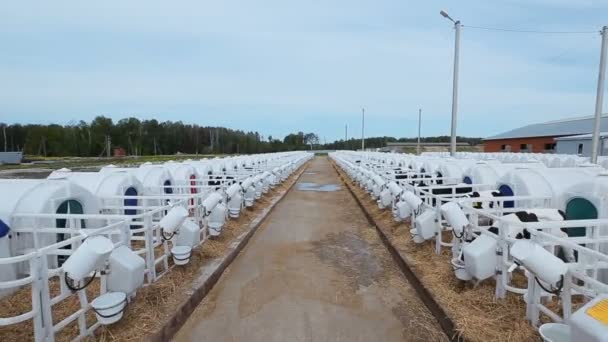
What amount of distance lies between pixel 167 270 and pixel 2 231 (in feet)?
6.47

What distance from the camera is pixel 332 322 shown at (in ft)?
13.6

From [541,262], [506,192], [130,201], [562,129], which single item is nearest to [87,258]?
[541,262]

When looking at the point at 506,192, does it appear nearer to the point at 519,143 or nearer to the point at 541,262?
the point at 541,262

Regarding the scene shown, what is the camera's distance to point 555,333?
2.80 metres

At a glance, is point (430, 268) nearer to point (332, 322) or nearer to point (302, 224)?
point (332, 322)

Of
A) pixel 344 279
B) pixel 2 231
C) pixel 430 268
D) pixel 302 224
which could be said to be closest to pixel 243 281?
pixel 344 279

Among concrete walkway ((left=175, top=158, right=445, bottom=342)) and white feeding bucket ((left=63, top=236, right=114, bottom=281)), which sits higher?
white feeding bucket ((left=63, top=236, right=114, bottom=281))

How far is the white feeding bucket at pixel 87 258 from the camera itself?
9.81ft

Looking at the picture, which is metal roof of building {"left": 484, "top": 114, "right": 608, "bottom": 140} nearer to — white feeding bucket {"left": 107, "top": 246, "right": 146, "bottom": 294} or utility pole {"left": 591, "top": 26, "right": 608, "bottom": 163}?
utility pole {"left": 591, "top": 26, "right": 608, "bottom": 163}

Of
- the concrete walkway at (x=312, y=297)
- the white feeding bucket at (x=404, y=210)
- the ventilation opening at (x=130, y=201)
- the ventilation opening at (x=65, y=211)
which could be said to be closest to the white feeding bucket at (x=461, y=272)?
the concrete walkway at (x=312, y=297)

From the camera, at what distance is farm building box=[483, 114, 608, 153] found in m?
42.3

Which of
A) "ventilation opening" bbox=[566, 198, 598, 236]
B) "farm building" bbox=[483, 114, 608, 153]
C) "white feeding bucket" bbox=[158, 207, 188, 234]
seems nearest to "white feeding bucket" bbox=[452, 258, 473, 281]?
"ventilation opening" bbox=[566, 198, 598, 236]

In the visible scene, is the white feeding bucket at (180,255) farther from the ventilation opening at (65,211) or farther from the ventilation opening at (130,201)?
the ventilation opening at (130,201)

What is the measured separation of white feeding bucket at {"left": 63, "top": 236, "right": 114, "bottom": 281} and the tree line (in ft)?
308
